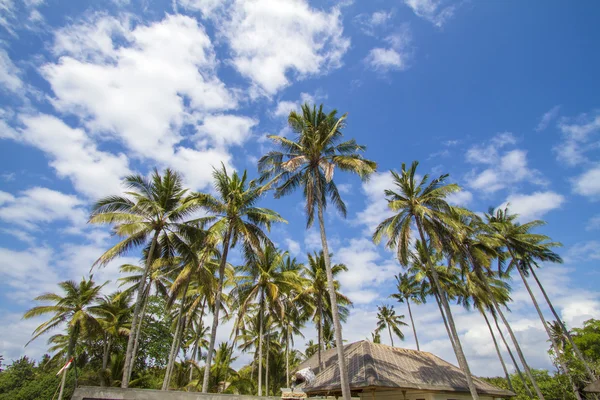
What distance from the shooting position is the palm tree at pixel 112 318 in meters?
26.4

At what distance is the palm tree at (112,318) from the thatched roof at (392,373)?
60.5 feet

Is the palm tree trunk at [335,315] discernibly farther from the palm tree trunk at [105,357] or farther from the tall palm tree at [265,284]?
the palm tree trunk at [105,357]

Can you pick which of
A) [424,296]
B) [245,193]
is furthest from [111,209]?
[424,296]

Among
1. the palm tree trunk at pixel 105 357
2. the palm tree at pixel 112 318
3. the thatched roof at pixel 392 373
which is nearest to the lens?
the thatched roof at pixel 392 373

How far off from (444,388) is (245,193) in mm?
16233

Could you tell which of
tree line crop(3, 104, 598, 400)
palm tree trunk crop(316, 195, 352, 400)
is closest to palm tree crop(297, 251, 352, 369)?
tree line crop(3, 104, 598, 400)

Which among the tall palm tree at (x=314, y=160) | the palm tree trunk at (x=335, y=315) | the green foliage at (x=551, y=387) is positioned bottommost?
the green foliage at (x=551, y=387)

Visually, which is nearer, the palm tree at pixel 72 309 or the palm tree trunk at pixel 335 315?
the palm tree trunk at pixel 335 315

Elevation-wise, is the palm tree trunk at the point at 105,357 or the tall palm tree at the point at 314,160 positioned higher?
the tall palm tree at the point at 314,160

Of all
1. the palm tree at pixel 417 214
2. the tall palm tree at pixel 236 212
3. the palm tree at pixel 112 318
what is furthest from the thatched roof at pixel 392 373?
the palm tree at pixel 112 318

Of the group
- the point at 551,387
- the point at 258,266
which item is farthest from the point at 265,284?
the point at 551,387

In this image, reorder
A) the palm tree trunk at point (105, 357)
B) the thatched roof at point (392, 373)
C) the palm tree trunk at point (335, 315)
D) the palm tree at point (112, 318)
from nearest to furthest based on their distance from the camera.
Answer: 1. the palm tree trunk at point (335, 315)
2. the thatched roof at point (392, 373)
3. the palm tree trunk at point (105, 357)
4. the palm tree at point (112, 318)

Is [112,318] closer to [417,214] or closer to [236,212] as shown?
[236,212]

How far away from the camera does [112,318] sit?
27250 mm
